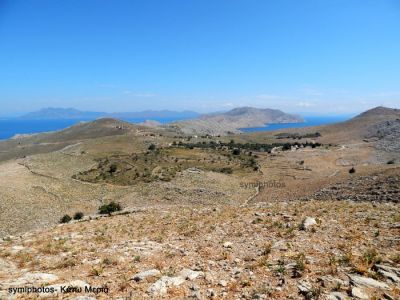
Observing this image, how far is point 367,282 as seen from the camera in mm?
8523

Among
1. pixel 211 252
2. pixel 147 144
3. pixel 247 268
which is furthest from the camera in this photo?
pixel 147 144

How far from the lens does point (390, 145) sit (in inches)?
3588

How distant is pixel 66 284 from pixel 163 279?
8.39 feet

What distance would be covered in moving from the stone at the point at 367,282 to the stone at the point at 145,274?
528 centimetres

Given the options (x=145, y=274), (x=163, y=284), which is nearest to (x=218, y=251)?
(x=145, y=274)

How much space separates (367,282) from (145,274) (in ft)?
19.4

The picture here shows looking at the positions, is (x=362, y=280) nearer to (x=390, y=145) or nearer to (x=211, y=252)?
(x=211, y=252)

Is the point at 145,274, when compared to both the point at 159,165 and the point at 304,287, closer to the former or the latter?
the point at 304,287

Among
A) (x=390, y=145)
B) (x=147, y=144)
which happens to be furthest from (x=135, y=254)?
(x=390, y=145)

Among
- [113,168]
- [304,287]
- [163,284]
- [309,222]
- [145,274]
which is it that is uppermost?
[304,287]

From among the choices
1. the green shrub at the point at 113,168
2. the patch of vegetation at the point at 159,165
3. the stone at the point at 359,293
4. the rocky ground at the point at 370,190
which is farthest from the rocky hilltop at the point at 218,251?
the green shrub at the point at 113,168

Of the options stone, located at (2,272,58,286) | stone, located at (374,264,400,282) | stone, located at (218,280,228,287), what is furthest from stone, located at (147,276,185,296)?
stone, located at (374,264,400,282)

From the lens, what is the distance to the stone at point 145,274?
30.7ft

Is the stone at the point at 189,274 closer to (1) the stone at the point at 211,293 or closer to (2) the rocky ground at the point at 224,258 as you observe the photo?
(2) the rocky ground at the point at 224,258
